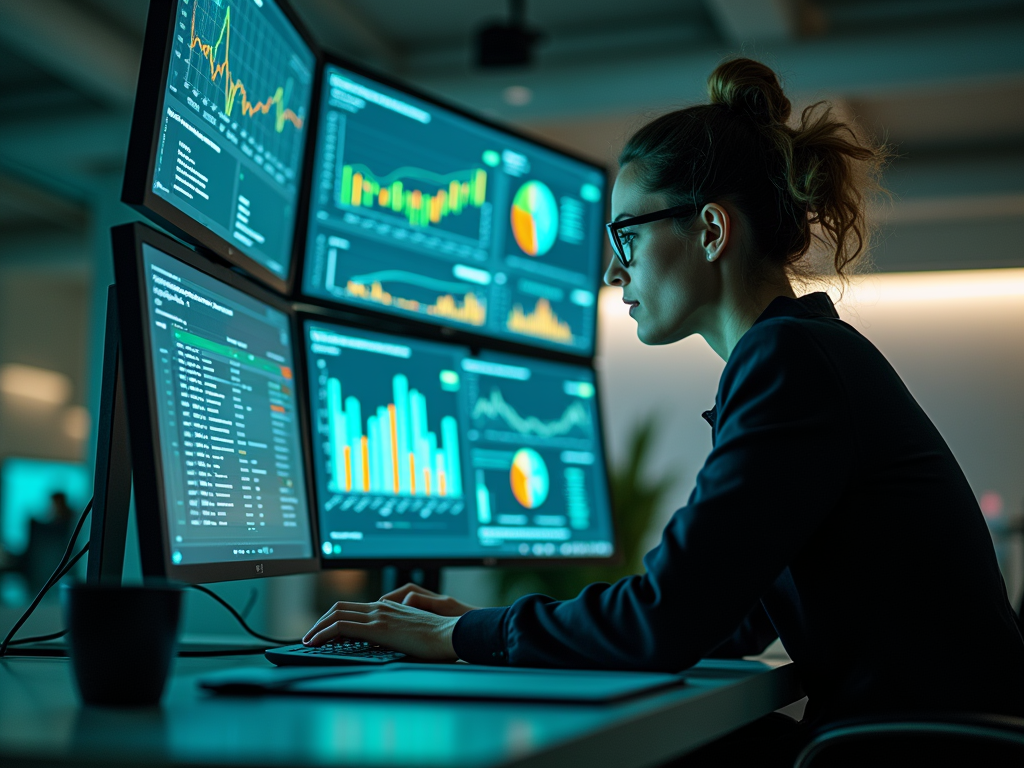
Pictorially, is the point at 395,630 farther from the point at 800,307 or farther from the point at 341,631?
the point at 800,307

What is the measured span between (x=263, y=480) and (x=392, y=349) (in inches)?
17.4

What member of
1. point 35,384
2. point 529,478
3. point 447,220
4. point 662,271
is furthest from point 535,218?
point 35,384

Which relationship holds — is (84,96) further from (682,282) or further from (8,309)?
(682,282)

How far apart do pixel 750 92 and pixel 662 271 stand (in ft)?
0.90

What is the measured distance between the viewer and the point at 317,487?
144cm

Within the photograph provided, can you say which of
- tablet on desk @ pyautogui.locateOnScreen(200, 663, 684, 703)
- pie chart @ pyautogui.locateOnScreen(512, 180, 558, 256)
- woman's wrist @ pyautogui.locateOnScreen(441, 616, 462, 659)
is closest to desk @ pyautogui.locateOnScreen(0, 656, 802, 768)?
tablet on desk @ pyautogui.locateOnScreen(200, 663, 684, 703)

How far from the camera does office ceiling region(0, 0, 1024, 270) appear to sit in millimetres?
4125

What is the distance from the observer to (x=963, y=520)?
108 centimetres

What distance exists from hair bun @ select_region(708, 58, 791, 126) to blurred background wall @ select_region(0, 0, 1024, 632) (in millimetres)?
2189

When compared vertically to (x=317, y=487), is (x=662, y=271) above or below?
above

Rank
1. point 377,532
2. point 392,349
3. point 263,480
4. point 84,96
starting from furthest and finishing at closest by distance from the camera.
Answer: point 84,96, point 392,349, point 377,532, point 263,480

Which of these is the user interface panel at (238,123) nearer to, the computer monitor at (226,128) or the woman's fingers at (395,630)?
the computer monitor at (226,128)

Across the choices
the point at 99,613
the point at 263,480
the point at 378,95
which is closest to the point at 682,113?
the point at 378,95

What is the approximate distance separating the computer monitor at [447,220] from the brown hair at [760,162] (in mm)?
488
